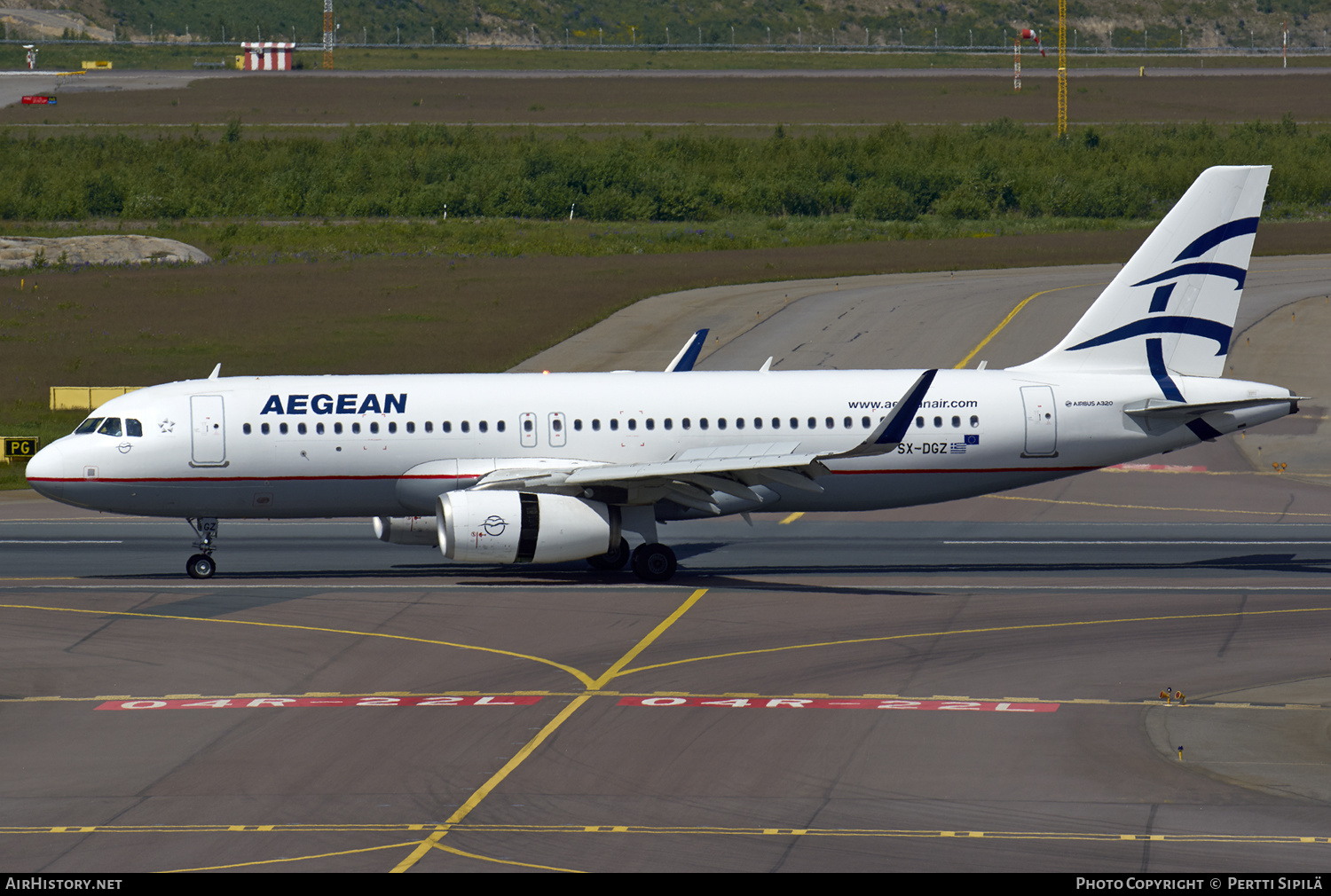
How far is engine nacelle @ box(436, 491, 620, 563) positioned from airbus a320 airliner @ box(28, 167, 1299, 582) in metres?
1.01

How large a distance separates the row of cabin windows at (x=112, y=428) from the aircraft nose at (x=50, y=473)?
78 centimetres

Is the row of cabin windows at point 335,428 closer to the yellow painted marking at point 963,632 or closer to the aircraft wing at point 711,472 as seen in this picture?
the aircraft wing at point 711,472

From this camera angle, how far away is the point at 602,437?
37.1 metres

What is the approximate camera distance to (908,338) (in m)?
66.8

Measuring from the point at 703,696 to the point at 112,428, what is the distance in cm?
1769

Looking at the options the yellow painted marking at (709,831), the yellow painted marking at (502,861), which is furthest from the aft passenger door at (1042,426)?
the yellow painted marking at (502,861)

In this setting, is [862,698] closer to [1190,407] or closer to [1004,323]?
[1190,407]

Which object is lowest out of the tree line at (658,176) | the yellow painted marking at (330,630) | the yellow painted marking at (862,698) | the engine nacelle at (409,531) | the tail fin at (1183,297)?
the yellow painted marking at (330,630)

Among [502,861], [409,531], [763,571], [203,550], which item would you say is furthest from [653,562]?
[502,861]

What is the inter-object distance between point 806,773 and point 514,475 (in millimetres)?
15291

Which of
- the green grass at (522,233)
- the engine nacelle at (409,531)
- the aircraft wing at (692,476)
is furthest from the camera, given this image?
the green grass at (522,233)

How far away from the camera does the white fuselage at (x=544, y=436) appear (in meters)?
36.8

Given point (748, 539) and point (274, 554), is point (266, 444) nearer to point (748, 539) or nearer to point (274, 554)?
point (274, 554)

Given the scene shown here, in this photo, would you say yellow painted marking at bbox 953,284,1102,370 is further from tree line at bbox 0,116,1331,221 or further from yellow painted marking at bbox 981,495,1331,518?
tree line at bbox 0,116,1331,221
